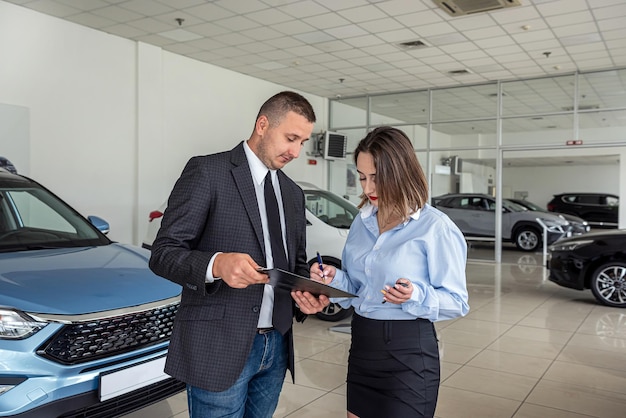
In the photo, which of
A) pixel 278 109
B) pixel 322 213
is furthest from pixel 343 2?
pixel 278 109

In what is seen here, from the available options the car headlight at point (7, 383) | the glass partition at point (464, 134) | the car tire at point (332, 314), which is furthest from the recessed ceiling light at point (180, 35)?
the car headlight at point (7, 383)

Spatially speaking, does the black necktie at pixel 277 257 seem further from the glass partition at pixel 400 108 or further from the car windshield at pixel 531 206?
the car windshield at pixel 531 206

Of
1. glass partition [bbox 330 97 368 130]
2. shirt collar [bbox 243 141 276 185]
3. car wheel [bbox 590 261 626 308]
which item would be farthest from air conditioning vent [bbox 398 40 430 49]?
shirt collar [bbox 243 141 276 185]

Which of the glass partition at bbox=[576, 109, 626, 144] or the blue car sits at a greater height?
the glass partition at bbox=[576, 109, 626, 144]

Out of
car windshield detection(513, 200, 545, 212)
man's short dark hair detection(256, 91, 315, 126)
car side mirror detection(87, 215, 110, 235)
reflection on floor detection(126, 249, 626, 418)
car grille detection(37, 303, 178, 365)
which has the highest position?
man's short dark hair detection(256, 91, 315, 126)

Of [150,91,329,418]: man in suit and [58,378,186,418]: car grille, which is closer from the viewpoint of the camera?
[150,91,329,418]: man in suit

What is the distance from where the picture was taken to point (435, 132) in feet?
39.4

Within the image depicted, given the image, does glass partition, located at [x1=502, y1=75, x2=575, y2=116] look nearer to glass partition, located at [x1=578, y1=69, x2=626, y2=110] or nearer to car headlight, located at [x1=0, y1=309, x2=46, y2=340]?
glass partition, located at [x1=578, y1=69, x2=626, y2=110]

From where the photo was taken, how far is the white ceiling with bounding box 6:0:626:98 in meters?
6.75

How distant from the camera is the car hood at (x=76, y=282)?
2.28 metres

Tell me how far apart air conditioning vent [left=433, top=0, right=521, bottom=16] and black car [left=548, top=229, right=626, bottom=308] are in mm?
2927

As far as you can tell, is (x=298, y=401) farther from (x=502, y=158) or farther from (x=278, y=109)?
(x=502, y=158)

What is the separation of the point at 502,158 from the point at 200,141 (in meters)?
6.08

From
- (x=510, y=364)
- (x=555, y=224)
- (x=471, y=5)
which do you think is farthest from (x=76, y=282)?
(x=555, y=224)
